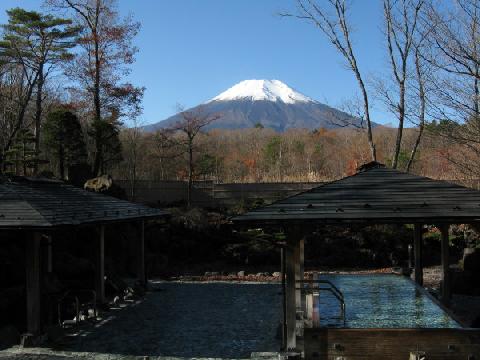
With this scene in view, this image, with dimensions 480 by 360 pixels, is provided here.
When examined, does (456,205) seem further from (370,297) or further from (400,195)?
(370,297)

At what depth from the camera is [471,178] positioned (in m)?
18.5

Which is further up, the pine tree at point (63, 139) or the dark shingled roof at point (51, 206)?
the pine tree at point (63, 139)

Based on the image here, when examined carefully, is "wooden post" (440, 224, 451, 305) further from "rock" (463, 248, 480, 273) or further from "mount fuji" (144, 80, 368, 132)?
"mount fuji" (144, 80, 368, 132)

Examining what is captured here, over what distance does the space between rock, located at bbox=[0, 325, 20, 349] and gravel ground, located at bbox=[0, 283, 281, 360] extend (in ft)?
1.48

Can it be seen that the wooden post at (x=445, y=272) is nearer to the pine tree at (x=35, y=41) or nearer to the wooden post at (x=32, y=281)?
the wooden post at (x=32, y=281)

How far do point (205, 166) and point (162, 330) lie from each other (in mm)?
21383

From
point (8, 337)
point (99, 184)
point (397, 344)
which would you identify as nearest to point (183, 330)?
point (8, 337)

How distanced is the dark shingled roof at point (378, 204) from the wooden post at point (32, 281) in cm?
397

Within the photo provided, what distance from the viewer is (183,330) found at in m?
10.5

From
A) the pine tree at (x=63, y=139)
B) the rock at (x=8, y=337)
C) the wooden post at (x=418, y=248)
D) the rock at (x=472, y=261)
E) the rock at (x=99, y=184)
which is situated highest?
the pine tree at (x=63, y=139)

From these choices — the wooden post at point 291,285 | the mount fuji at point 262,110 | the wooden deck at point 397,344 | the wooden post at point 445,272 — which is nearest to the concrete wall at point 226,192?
the wooden post at point 445,272

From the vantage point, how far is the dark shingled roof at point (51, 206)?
8923mm

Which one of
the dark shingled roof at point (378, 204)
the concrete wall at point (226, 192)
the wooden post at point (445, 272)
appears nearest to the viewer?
the dark shingled roof at point (378, 204)

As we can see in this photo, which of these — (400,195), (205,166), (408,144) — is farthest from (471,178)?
(408,144)
